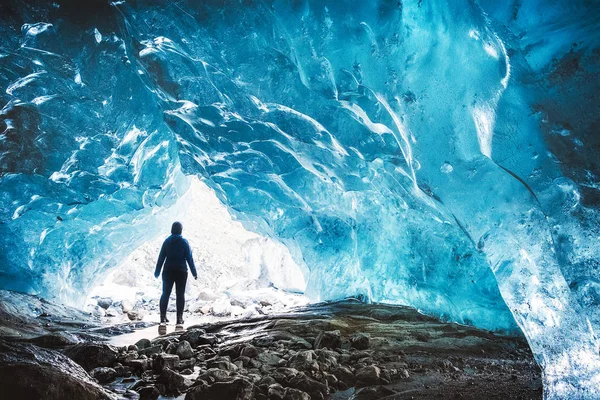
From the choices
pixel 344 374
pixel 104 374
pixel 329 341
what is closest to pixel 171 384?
pixel 104 374

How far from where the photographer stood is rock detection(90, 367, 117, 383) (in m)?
3.22

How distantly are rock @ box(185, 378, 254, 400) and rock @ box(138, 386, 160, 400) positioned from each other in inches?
13.1

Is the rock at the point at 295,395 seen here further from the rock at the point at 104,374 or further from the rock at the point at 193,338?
the rock at the point at 193,338

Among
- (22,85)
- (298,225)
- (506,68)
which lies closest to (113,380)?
(506,68)

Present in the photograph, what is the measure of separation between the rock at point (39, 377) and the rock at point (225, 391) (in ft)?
1.64

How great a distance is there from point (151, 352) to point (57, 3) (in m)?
4.84

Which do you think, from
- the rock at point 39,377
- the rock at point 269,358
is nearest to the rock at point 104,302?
the rock at point 269,358

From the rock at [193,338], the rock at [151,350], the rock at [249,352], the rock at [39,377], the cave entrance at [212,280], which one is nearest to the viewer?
the rock at [39,377]

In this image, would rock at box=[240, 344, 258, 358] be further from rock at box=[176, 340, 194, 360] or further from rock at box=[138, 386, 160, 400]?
rock at box=[138, 386, 160, 400]

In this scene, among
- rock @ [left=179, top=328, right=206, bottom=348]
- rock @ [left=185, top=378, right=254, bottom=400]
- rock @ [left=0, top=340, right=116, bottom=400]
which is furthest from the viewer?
rock @ [left=179, top=328, right=206, bottom=348]

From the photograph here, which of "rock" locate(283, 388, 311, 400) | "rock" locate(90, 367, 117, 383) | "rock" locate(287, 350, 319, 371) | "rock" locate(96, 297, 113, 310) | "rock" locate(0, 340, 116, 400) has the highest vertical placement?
"rock" locate(0, 340, 116, 400)

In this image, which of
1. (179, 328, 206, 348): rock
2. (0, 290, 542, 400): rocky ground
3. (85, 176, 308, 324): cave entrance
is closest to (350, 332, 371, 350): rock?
(0, 290, 542, 400): rocky ground

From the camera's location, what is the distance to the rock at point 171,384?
2877mm

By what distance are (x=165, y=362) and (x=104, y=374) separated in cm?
46
